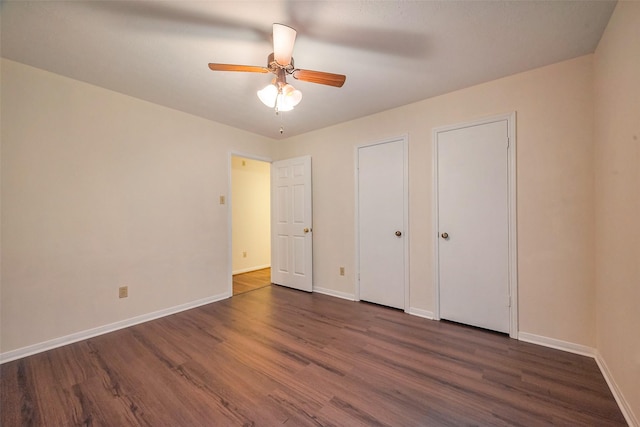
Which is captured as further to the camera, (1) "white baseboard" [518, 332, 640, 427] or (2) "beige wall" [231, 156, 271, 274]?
(2) "beige wall" [231, 156, 271, 274]

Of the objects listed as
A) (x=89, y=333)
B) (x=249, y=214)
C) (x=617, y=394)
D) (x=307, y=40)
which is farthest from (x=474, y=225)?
(x=249, y=214)

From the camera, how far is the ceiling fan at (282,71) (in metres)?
1.58

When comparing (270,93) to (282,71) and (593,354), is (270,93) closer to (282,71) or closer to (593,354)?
(282,71)

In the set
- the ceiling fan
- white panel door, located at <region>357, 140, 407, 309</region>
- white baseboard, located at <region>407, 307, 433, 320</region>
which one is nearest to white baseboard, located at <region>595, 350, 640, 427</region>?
white baseboard, located at <region>407, 307, 433, 320</region>

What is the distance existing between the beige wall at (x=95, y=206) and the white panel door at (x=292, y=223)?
1.02 metres

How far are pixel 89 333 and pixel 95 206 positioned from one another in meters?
1.20

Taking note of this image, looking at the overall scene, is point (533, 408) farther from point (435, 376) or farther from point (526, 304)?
point (526, 304)

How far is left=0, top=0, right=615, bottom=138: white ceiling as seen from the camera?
153 centimetres

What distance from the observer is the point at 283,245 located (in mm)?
4082

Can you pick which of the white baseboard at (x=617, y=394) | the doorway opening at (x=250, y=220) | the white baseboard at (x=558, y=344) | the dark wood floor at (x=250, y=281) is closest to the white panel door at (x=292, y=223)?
the dark wood floor at (x=250, y=281)

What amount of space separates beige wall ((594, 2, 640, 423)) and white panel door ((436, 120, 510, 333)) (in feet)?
1.97

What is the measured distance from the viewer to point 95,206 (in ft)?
8.00

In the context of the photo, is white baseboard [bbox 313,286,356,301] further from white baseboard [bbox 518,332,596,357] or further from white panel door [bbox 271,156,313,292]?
white baseboard [bbox 518,332,596,357]

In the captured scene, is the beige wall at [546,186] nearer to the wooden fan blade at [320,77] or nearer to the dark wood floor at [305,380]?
the dark wood floor at [305,380]
